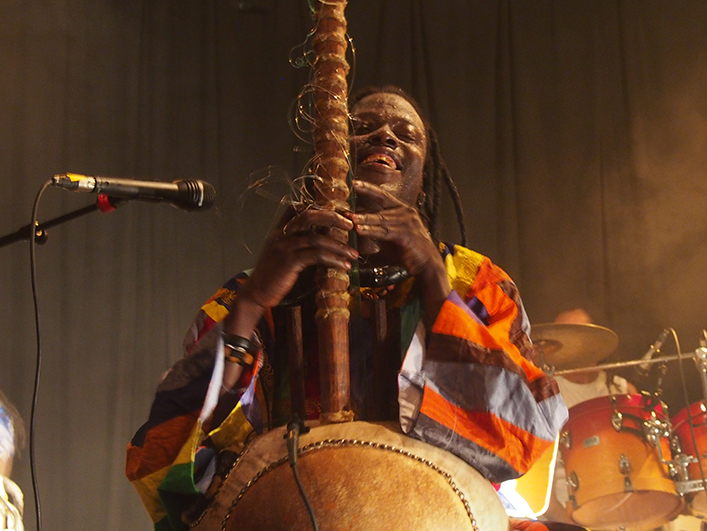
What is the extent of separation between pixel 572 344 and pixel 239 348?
1.94m

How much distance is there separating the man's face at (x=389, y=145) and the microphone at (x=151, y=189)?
1.21 feet

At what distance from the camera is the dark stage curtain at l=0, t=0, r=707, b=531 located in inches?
110

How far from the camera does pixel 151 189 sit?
1395 millimetres

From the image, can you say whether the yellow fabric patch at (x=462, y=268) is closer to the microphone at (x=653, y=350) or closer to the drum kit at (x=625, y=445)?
the drum kit at (x=625, y=445)

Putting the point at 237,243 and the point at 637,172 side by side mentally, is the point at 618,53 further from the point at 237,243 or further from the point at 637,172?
the point at 237,243

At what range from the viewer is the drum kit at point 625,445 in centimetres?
292

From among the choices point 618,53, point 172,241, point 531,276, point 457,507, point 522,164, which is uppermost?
point 618,53

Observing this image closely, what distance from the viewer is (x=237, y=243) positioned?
3402 mm

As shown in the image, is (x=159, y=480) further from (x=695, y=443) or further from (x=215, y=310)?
(x=695, y=443)

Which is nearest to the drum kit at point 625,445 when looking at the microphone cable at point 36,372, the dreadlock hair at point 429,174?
the dreadlock hair at point 429,174

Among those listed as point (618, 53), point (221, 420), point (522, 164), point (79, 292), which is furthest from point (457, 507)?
point (618, 53)

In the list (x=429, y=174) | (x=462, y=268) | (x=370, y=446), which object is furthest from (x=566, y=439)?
(x=370, y=446)

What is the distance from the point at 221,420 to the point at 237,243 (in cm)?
211

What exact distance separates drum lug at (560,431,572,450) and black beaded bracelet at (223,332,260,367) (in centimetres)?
210
